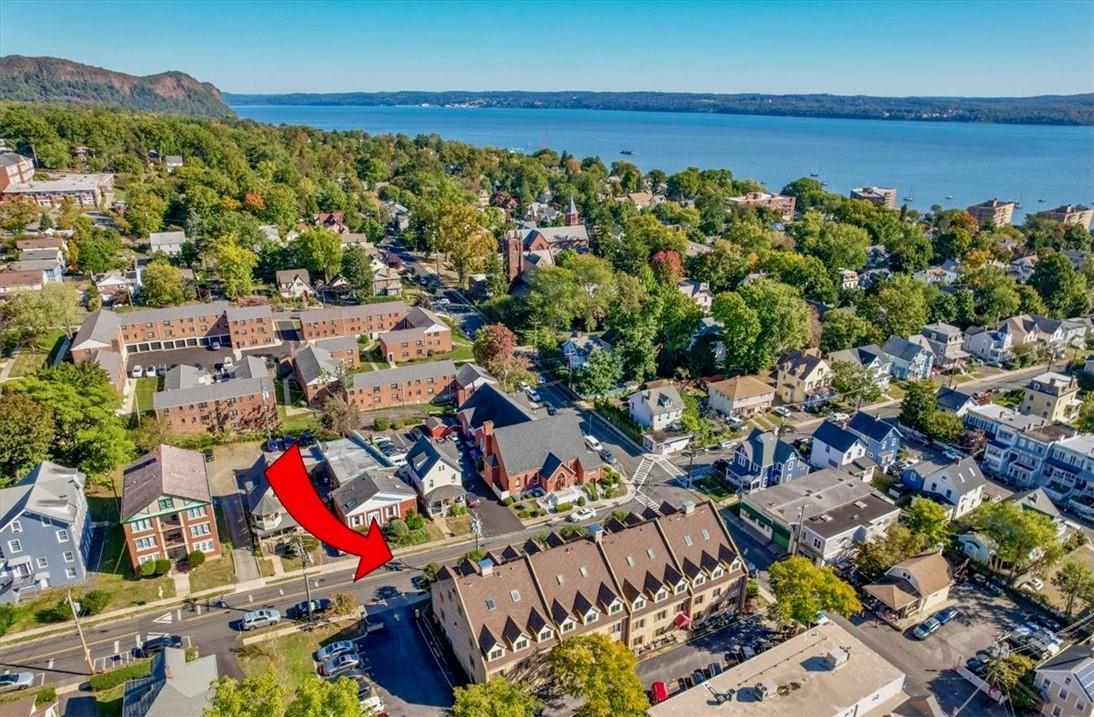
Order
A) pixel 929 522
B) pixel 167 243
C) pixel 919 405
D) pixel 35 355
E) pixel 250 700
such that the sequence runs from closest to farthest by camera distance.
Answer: pixel 250 700, pixel 929 522, pixel 919 405, pixel 35 355, pixel 167 243

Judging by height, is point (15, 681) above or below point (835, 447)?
below

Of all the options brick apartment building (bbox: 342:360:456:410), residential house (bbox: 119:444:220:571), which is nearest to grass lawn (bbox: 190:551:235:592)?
residential house (bbox: 119:444:220:571)

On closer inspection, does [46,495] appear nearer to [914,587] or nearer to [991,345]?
[914,587]

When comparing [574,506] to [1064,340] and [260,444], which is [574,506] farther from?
[1064,340]

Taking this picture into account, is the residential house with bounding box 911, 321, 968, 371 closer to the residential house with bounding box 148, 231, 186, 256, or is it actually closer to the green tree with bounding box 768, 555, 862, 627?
the green tree with bounding box 768, 555, 862, 627

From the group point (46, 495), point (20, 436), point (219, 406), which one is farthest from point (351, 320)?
point (46, 495)
